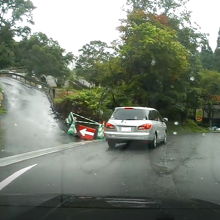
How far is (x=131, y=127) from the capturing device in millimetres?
16953

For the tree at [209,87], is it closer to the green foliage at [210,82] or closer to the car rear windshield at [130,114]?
the green foliage at [210,82]

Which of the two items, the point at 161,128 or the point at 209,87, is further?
the point at 209,87

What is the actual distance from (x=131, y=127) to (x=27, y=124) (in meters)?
8.14

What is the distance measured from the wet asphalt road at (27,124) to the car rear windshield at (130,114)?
2.89 metres

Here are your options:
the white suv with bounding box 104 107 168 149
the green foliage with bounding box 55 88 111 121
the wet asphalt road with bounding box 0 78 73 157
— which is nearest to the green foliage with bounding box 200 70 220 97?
the green foliage with bounding box 55 88 111 121

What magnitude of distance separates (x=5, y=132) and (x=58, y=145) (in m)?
3.05

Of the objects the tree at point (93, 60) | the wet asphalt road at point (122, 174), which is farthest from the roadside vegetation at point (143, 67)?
the wet asphalt road at point (122, 174)

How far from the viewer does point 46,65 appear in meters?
17.9

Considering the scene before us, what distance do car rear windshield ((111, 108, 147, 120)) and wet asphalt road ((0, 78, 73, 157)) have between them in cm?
289

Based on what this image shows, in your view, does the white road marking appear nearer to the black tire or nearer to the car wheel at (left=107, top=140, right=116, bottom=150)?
the car wheel at (left=107, top=140, right=116, bottom=150)

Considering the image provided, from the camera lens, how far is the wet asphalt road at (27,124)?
17320 millimetres

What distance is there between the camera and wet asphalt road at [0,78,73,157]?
1732 cm

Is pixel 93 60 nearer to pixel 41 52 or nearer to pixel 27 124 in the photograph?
pixel 27 124

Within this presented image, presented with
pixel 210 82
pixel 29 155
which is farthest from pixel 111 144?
pixel 210 82
